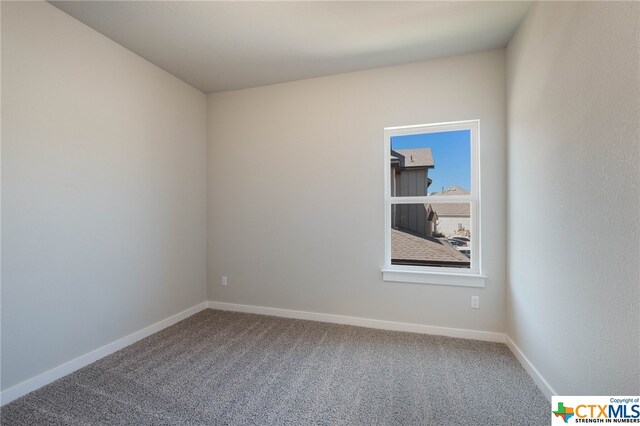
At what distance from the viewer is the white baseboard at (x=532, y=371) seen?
1773 mm

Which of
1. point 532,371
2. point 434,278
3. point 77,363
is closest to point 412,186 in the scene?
point 434,278

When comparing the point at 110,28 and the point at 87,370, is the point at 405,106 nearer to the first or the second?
the point at 110,28

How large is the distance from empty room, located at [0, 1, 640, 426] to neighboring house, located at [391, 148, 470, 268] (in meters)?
0.02

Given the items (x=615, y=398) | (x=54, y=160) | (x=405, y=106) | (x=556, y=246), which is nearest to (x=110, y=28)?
(x=54, y=160)

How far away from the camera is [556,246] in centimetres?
170

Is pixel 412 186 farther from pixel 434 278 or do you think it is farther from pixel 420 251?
pixel 434 278

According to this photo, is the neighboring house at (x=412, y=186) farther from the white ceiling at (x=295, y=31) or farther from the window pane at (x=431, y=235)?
the white ceiling at (x=295, y=31)

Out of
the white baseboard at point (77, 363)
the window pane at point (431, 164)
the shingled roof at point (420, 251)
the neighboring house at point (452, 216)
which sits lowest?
the white baseboard at point (77, 363)

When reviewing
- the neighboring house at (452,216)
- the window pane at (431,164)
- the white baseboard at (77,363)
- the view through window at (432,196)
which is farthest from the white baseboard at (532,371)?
the white baseboard at (77,363)

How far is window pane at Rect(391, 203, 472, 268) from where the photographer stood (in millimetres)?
2775

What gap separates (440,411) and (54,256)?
290 centimetres

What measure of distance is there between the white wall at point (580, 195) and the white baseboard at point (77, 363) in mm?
3373

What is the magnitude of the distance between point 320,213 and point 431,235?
3.99 ft

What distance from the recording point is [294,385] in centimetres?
195
